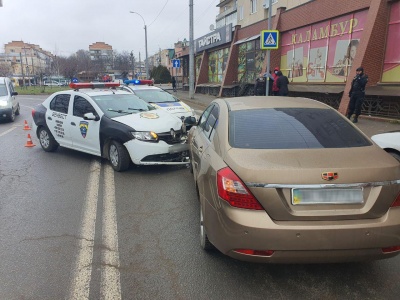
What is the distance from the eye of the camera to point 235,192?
2648mm

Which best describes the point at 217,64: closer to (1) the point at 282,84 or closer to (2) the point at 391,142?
(1) the point at 282,84

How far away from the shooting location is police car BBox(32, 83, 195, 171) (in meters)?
6.13

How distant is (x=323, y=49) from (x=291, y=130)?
13749mm

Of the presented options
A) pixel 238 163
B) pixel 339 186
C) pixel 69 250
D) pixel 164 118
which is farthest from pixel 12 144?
pixel 339 186

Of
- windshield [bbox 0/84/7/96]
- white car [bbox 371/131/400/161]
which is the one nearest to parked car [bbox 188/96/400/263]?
white car [bbox 371/131/400/161]

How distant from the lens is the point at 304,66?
55.4 feet

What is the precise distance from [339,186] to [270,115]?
49.7 inches

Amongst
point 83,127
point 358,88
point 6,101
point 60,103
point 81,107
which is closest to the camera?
point 83,127

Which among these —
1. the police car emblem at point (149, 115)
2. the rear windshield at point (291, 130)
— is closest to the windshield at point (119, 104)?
the police car emblem at point (149, 115)

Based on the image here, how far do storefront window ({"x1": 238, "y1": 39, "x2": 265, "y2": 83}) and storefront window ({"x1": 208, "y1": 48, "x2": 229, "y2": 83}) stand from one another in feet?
8.87

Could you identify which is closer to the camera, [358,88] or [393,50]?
[358,88]

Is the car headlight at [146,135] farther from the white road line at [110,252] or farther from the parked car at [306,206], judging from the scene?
the parked car at [306,206]

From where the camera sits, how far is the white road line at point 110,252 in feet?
9.39

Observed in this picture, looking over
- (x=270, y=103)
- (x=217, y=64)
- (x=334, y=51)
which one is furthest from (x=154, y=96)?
(x=217, y=64)
